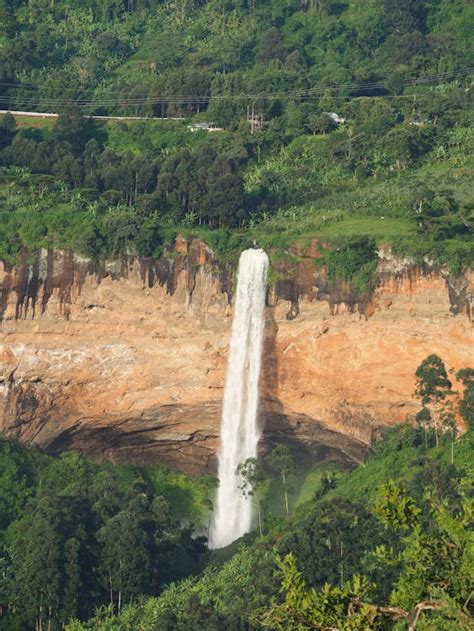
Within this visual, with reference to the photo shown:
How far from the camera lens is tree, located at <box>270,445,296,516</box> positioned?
5231 centimetres

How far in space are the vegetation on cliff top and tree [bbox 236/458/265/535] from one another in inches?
284

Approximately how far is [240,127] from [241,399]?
21.5 m

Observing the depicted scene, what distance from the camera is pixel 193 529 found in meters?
52.2

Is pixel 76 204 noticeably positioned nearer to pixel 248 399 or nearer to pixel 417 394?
pixel 248 399

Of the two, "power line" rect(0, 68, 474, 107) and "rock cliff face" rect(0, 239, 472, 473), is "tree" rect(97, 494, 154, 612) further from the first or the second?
"power line" rect(0, 68, 474, 107)

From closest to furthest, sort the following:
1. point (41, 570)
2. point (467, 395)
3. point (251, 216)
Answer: point (41, 570) → point (467, 395) → point (251, 216)

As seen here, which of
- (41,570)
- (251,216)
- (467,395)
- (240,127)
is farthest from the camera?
(240,127)

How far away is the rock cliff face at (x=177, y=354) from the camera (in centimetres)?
5259

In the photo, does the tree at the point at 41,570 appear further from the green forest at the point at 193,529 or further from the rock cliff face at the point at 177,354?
the rock cliff face at the point at 177,354

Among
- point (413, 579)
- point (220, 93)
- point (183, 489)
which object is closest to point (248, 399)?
point (183, 489)

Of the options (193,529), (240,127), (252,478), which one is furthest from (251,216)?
(193,529)

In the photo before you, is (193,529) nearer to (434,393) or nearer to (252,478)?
(252,478)

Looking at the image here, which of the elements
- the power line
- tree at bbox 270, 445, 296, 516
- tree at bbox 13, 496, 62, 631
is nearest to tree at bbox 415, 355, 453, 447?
tree at bbox 270, 445, 296, 516

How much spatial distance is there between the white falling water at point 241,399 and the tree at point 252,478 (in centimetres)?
33
